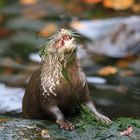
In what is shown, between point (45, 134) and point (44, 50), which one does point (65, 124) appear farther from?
point (44, 50)

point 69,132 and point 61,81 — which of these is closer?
point 69,132

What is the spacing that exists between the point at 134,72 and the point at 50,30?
7.87 ft

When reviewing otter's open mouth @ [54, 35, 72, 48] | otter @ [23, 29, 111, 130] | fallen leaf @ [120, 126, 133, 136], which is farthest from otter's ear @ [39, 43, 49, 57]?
fallen leaf @ [120, 126, 133, 136]

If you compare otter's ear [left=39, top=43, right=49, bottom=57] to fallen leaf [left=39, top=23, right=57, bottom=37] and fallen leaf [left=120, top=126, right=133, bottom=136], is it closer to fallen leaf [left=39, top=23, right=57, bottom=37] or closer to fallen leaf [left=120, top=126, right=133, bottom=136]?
fallen leaf [left=120, top=126, right=133, bottom=136]

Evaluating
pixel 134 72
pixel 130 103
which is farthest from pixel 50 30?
pixel 130 103

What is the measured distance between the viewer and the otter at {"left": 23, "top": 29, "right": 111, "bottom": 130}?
186 inches

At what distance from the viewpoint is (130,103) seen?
23.4 feet

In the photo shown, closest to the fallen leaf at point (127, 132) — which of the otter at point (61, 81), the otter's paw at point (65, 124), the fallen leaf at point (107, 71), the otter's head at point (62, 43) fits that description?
the otter at point (61, 81)

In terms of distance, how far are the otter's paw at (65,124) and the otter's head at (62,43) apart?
1.79 ft

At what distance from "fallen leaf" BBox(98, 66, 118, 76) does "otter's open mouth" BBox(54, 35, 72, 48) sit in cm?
377

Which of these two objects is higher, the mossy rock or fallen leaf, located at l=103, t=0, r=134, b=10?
fallen leaf, located at l=103, t=0, r=134, b=10

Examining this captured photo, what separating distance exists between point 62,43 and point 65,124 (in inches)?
25.0

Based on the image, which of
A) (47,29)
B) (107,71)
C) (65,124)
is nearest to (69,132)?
(65,124)

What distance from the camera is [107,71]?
339 inches
